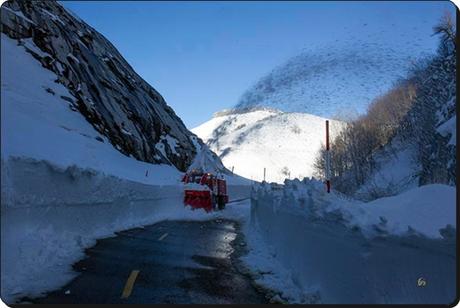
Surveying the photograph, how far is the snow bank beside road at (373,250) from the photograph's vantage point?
493cm

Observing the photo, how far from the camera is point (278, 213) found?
11.9 m

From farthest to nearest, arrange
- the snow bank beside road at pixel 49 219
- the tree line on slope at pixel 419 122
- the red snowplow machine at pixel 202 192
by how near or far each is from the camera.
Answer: the red snowplow machine at pixel 202 192 < the tree line on slope at pixel 419 122 < the snow bank beside road at pixel 49 219

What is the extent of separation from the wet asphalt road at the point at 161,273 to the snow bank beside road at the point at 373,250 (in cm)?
86

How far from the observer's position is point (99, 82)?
3453cm

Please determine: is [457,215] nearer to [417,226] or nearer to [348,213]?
[417,226]

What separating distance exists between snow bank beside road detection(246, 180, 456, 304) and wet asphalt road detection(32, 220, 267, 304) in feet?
2.82


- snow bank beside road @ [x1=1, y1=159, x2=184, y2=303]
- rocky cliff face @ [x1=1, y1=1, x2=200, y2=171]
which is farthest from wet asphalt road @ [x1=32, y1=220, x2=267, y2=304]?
rocky cliff face @ [x1=1, y1=1, x2=200, y2=171]

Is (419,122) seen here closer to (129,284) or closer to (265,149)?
(129,284)

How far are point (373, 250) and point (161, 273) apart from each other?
456 centimetres

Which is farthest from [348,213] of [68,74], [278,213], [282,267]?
[68,74]

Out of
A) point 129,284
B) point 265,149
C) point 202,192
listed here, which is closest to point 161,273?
point 129,284

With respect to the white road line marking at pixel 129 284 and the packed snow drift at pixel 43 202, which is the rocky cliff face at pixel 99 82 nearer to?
the packed snow drift at pixel 43 202

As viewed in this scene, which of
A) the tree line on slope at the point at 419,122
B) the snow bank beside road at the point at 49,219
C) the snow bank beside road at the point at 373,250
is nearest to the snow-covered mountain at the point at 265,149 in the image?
the tree line on slope at the point at 419,122

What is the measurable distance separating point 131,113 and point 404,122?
21.2m
